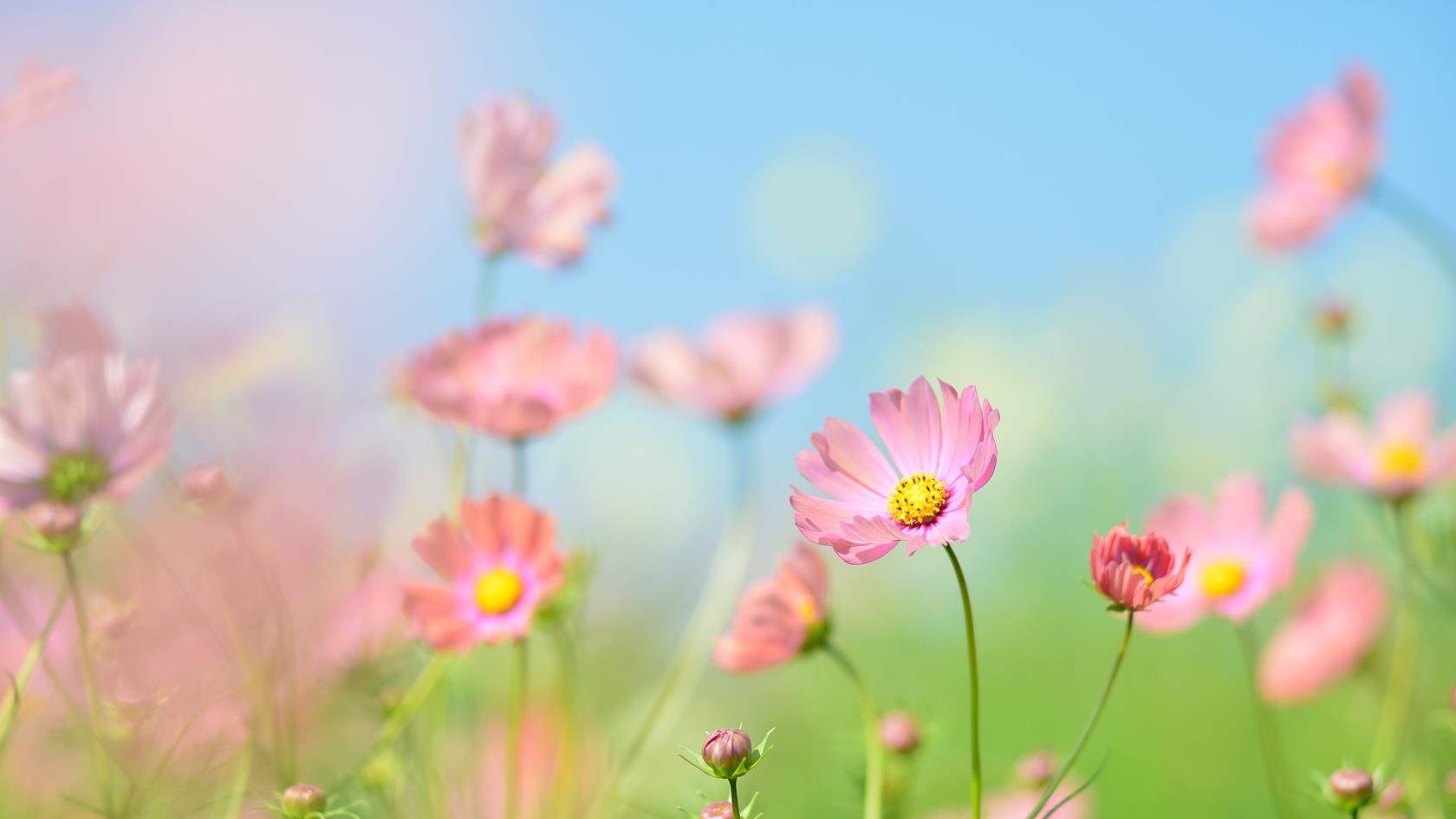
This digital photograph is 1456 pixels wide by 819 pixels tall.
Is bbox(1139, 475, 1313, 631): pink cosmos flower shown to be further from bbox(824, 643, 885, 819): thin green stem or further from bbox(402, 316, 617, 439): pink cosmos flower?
bbox(402, 316, 617, 439): pink cosmos flower

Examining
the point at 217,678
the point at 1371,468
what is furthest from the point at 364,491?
the point at 1371,468

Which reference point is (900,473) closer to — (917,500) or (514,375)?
(917,500)

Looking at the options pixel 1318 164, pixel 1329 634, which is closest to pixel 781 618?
pixel 1329 634

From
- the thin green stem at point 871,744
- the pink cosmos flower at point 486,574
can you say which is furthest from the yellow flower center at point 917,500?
the pink cosmos flower at point 486,574

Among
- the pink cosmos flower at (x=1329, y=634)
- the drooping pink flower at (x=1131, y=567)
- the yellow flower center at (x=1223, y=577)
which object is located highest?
the drooping pink flower at (x=1131, y=567)

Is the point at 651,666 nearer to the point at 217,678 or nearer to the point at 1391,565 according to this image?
the point at 217,678

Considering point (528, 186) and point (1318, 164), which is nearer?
point (528, 186)

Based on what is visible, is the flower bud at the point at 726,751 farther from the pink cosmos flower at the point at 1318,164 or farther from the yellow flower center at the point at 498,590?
the pink cosmos flower at the point at 1318,164
